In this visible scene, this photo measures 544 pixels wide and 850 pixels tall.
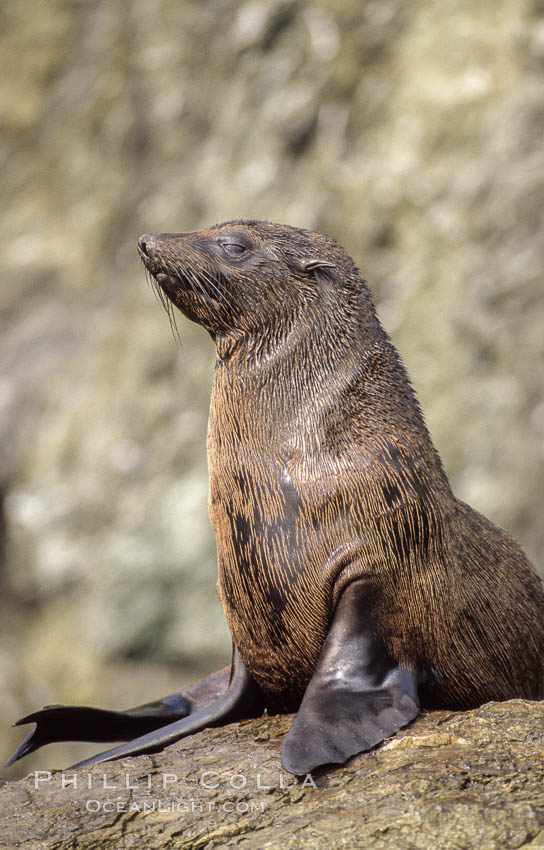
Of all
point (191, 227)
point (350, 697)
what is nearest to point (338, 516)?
point (350, 697)

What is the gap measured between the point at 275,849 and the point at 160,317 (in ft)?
25.0

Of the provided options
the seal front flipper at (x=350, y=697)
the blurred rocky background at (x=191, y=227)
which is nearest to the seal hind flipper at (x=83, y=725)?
the seal front flipper at (x=350, y=697)

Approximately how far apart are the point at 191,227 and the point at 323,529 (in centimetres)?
690

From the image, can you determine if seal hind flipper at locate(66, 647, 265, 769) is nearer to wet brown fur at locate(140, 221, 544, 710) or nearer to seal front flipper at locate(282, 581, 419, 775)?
wet brown fur at locate(140, 221, 544, 710)

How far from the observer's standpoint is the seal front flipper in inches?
116

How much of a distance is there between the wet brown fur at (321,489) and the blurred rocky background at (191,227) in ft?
18.4

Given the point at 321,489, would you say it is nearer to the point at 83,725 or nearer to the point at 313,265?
the point at 313,265

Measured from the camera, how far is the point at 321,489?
11.1 ft

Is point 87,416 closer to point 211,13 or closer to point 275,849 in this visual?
point 211,13

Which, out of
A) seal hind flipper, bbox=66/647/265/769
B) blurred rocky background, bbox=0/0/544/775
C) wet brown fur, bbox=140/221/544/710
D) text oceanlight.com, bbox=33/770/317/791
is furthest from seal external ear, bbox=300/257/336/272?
blurred rocky background, bbox=0/0/544/775

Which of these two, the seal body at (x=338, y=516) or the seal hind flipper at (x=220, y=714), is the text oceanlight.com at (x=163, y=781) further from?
the seal body at (x=338, y=516)

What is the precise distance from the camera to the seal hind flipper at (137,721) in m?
3.62

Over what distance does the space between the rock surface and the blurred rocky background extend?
613cm

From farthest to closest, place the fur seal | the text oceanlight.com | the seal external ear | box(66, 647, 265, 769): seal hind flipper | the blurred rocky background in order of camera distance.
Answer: the blurred rocky background < the seal external ear < box(66, 647, 265, 769): seal hind flipper < the fur seal < the text oceanlight.com
